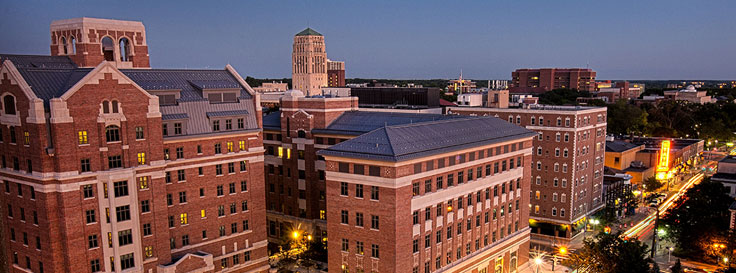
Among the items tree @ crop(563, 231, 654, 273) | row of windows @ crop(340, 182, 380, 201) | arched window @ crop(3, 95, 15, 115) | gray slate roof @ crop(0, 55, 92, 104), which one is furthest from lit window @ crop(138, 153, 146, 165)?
tree @ crop(563, 231, 654, 273)

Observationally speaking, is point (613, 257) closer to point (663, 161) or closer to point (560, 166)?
point (560, 166)

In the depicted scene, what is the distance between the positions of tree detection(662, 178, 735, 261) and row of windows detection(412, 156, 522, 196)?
30.9 m

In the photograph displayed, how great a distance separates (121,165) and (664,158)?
13519cm

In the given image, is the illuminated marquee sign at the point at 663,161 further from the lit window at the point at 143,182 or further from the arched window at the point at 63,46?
the arched window at the point at 63,46

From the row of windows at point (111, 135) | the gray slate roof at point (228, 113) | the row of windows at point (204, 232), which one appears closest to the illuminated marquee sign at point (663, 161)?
the row of windows at point (204, 232)

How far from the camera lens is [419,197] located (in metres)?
59.0

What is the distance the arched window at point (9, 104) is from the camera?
5475cm

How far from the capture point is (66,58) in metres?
72.5

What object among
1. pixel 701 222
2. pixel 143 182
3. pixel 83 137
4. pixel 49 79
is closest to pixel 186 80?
pixel 143 182

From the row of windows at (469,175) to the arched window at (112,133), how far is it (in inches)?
1287

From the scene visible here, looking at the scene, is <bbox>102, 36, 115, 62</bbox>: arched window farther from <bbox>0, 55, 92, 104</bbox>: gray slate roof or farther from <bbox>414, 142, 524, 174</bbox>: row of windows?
<bbox>414, 142, 524, 174</bbox>: row of windows

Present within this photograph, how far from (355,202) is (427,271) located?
12429mm

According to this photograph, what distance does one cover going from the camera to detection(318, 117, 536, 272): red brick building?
2234 inches

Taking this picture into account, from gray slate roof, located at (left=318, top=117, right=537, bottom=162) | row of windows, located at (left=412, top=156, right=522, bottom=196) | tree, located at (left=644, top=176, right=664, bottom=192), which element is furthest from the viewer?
tree, located at (left=644, top=176, right=664, bottom=192)
